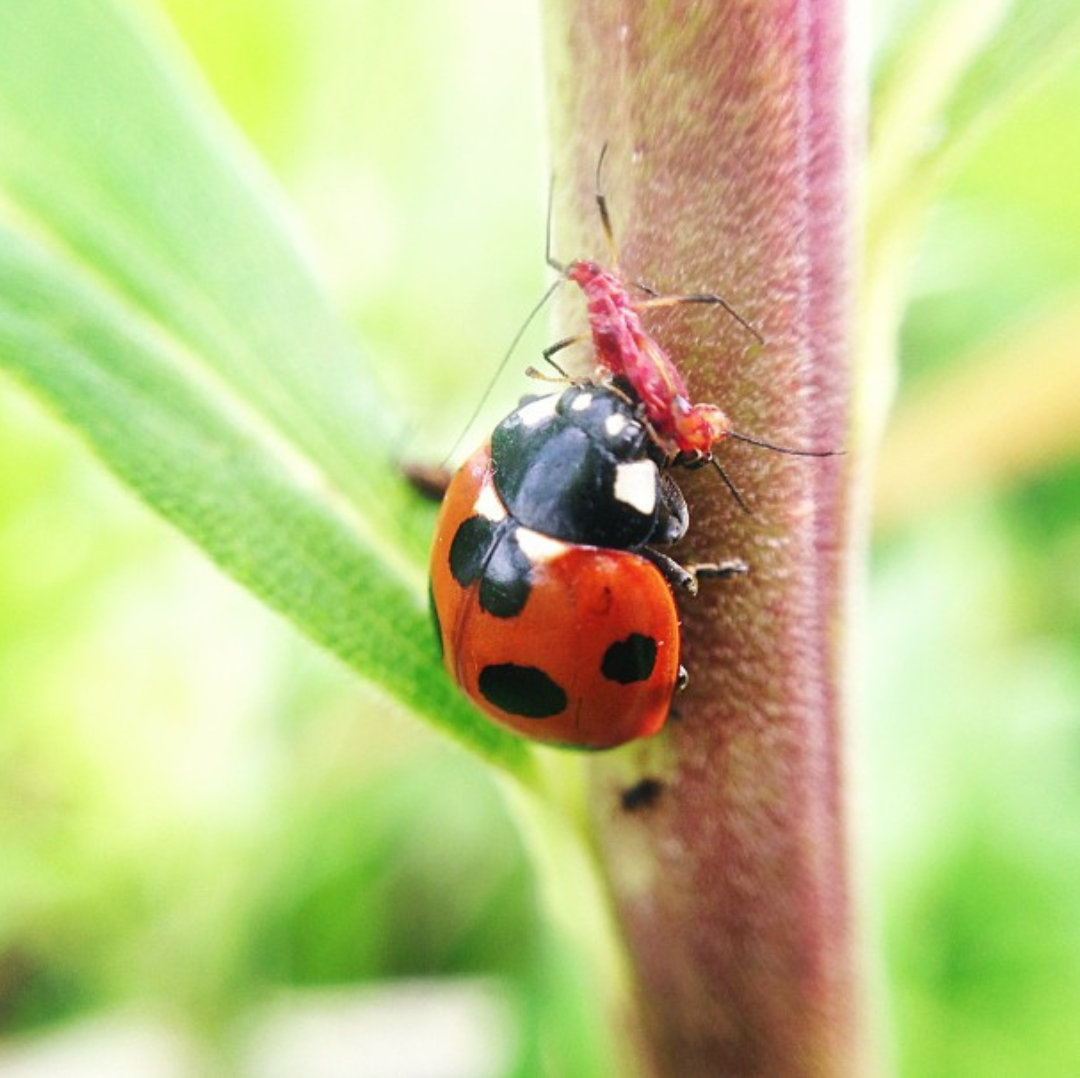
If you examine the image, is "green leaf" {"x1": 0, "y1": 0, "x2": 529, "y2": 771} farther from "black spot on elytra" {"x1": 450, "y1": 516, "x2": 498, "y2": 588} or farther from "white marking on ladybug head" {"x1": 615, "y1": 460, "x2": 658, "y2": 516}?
"white marking on ladybug head" {"x1": 615, "y1": 460, "x2": 658, "y2": 516}

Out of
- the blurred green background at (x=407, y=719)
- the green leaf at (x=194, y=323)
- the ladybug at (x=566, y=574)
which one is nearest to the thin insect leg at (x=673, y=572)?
the ladybug at (x=566, y=574)

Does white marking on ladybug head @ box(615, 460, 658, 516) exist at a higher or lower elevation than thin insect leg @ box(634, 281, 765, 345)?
lower

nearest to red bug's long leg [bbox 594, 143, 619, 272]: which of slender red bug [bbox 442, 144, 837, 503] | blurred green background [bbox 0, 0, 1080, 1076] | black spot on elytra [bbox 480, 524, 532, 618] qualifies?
slender red bug [bbox 442, 144, 837, 503]

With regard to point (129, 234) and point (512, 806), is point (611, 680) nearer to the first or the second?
point (512, 806)

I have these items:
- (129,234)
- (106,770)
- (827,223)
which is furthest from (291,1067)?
(827,223)

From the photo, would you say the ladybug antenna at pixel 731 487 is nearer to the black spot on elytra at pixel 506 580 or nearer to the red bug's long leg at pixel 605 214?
the red bug's long leg at pixel 605 214

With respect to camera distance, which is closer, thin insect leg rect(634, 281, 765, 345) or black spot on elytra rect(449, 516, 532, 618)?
thin insect leg rect(634, 281, 765, 345)
